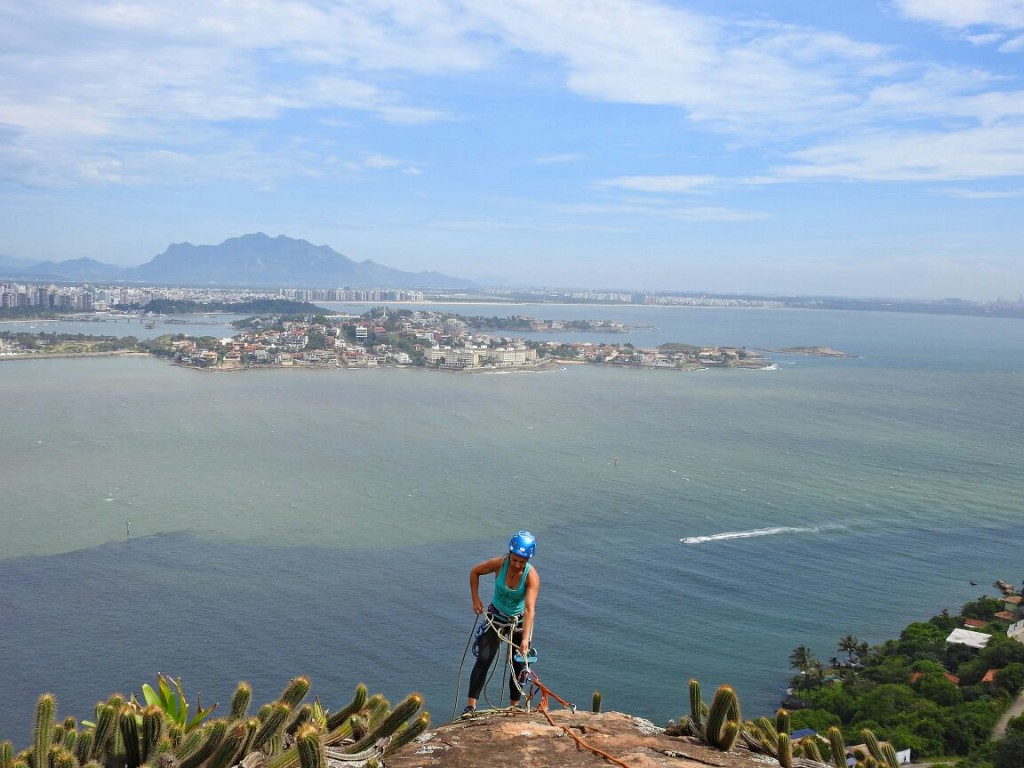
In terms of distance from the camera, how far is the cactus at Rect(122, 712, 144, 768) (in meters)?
2.11

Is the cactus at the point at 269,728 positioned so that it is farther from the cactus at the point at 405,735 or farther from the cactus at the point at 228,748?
the cactus at the point at 405,735

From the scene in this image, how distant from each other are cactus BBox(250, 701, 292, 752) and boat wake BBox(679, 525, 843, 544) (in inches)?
522

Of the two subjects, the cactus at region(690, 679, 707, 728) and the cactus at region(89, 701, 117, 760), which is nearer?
the cactus at region(89, 701, 117, 760)

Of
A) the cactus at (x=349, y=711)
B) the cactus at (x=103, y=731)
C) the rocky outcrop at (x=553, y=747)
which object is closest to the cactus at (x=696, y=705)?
the rocky outcrop at (x=553, y=747)

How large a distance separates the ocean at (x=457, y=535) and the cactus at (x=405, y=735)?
6797mm

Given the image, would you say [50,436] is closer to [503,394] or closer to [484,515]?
[484,515]

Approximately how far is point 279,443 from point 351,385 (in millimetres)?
13670

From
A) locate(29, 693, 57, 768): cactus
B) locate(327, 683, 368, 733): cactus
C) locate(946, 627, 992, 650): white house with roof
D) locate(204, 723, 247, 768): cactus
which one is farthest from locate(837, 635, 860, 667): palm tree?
locate(29, 693, 57, 768): cactus

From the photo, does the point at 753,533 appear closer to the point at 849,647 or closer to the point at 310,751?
the point at 849,647

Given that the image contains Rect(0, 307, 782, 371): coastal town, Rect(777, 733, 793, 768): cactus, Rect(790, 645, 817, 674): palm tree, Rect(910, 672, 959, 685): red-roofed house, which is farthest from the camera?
Rect(0, 307, 782, 371): coastal town

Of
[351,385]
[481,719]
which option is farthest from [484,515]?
[351,385]

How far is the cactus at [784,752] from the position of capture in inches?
92.0

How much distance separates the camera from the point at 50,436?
2275 centimetres

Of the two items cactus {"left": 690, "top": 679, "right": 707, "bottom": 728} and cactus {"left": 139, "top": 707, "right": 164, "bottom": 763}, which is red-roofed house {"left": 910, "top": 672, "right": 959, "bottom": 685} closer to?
cactus {"left": 690, "top": 679, "right": 707, "bottom": 728}
